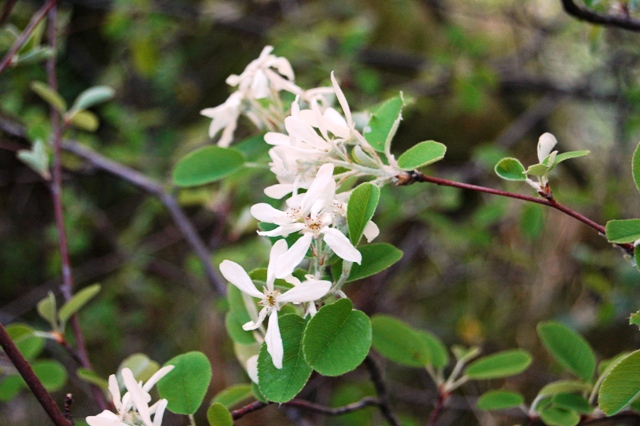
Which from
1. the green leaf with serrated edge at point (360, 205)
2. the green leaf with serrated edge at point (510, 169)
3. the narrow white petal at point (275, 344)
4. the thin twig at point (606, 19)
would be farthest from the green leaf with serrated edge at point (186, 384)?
the thin twig at point (606, 19)

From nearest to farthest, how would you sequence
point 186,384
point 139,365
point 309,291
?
point 309,291 → point 186,384 → point 139,365

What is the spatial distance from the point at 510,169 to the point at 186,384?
41 cm

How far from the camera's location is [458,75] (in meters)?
1.78

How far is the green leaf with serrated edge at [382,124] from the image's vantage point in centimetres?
60

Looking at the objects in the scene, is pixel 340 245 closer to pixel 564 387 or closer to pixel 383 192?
pixel 564 387

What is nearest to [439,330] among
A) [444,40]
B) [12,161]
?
[444,40]

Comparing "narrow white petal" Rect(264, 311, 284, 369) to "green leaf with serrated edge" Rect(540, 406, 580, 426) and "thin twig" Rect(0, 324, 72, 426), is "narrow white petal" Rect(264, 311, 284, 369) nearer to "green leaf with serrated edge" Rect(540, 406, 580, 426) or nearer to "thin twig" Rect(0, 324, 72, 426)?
"thin twig" Rect(0, 324, 72, 426)

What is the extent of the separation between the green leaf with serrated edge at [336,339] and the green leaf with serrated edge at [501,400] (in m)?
0.35

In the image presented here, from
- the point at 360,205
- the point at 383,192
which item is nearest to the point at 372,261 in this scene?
the point at 360,205

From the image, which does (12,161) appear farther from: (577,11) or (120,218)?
(577,11)

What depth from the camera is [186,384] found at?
555mm

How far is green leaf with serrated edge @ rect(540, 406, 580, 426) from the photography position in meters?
0.60

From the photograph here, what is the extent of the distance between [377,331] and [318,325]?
0.88 ft

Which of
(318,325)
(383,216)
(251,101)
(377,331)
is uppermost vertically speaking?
(251,101)
